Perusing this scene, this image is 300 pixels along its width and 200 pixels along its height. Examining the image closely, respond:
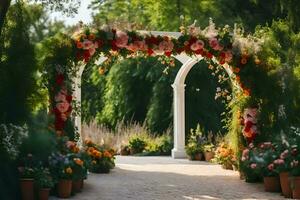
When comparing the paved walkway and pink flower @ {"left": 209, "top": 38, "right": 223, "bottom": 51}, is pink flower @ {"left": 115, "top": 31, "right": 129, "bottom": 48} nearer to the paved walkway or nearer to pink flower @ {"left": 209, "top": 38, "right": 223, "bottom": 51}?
pink flower @ {"left": 209, "top": 38, "right": 223, "bottom": 51}

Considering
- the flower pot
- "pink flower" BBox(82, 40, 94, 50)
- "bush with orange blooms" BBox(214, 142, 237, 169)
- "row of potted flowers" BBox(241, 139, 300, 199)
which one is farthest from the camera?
the flower pot

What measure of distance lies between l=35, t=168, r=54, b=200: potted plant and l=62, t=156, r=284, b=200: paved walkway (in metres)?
0.60

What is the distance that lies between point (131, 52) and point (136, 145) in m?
7.20

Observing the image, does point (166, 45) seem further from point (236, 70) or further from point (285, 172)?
point (285, 172)

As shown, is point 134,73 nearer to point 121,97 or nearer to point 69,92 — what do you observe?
point 121,97

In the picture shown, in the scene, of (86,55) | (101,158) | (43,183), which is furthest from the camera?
(101,158)

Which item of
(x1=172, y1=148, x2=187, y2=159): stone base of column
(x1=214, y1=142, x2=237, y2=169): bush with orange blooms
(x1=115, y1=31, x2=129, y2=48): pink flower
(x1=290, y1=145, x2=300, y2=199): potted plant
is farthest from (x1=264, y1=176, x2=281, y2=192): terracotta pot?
(x1=172, y1=148, x2=187, y2=159): stone base of column

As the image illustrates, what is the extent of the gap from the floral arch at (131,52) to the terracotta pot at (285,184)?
1991 mm

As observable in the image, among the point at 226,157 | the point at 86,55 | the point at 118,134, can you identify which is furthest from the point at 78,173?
the point at 118,134

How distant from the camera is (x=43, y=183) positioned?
9.16 metres

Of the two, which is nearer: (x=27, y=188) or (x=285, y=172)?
(x=27, y=188)

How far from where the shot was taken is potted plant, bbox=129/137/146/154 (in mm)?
18891

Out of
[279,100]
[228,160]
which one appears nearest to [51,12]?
[279,100]

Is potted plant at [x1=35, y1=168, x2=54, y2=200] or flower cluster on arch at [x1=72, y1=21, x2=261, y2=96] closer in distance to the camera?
potted plant at [x1=35, y1=168, x2=54, y2=200]
